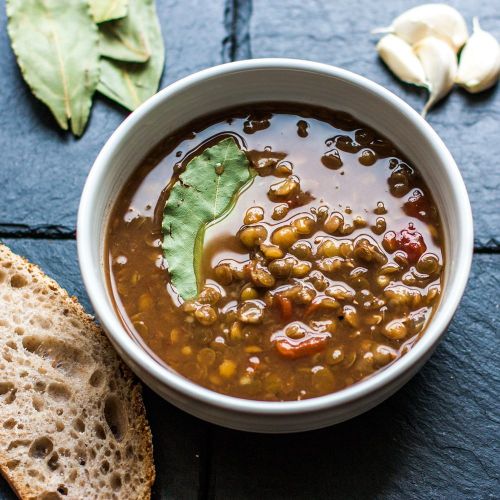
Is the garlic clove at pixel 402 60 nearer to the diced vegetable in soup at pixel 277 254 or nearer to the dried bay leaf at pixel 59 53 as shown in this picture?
the diced vegetable in soup at pixel 277 254

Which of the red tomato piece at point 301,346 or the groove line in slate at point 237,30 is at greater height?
the groove line in slate at point 237,30

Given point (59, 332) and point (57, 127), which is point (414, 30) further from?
point (59, 332)

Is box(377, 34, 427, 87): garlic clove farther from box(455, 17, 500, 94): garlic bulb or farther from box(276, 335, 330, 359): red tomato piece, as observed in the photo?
box(276, 335, 330, 359): red tomato piece

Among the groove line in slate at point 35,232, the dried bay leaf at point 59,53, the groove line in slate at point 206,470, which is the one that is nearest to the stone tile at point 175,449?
the groove line in slate at point 206,470

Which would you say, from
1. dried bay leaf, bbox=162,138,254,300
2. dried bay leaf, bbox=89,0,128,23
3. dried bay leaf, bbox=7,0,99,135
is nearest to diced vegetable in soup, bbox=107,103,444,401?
dried bay leaf, bbox=162,138,254,300

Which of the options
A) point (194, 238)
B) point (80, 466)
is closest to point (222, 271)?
point (194, 238)

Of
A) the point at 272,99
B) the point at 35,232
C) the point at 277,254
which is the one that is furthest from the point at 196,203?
the point at 35,232
